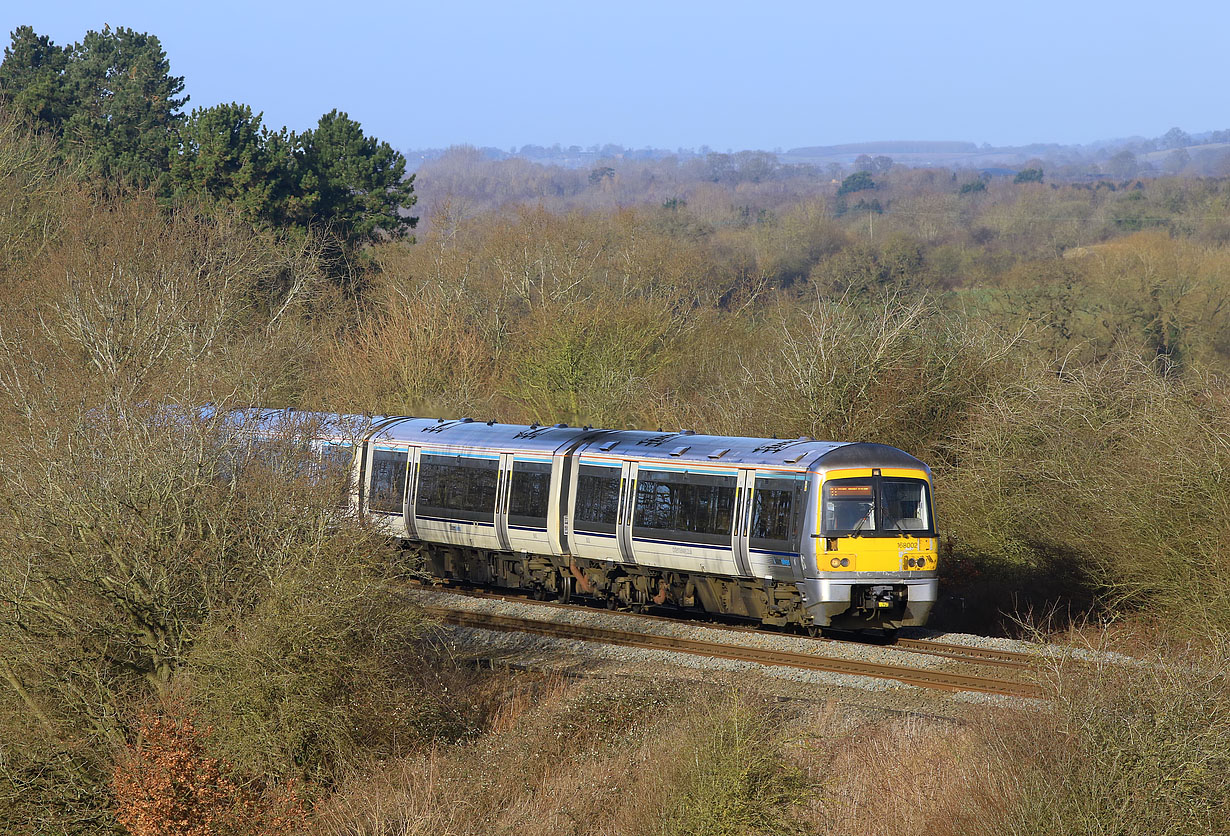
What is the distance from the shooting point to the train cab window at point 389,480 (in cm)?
2292

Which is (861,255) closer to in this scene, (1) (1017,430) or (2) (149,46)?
(2) (149,46)

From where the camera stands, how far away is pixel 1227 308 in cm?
4538

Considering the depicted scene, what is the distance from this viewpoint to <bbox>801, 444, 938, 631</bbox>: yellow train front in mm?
16828

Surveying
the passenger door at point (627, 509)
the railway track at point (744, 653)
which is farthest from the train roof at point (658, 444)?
the railway track at point (744, 653)

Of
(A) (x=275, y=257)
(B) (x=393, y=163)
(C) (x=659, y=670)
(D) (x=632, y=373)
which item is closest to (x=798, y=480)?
(C) (x=659, y=670)

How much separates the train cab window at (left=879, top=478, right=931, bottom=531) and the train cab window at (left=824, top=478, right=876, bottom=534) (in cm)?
20

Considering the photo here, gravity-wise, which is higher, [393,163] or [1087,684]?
[393,163]

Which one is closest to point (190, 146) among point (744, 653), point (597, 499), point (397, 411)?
point (397, 411)

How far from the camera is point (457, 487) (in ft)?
72.5

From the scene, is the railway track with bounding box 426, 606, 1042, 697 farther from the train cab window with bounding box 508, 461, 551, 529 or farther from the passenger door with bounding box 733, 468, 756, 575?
the train cab window with bounding box 508, 461, 551, 529

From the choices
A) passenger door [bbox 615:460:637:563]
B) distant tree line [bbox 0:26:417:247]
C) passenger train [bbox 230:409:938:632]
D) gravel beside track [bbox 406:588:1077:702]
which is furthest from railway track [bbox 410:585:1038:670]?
distant tree line [bbox 0:26:417:247]

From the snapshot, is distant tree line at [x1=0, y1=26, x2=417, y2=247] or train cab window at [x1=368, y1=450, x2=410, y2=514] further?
distant tree line at [x1=0, y1=26, x2=417, y2=247]

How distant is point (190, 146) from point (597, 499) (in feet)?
114

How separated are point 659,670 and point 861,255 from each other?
5824 cm
